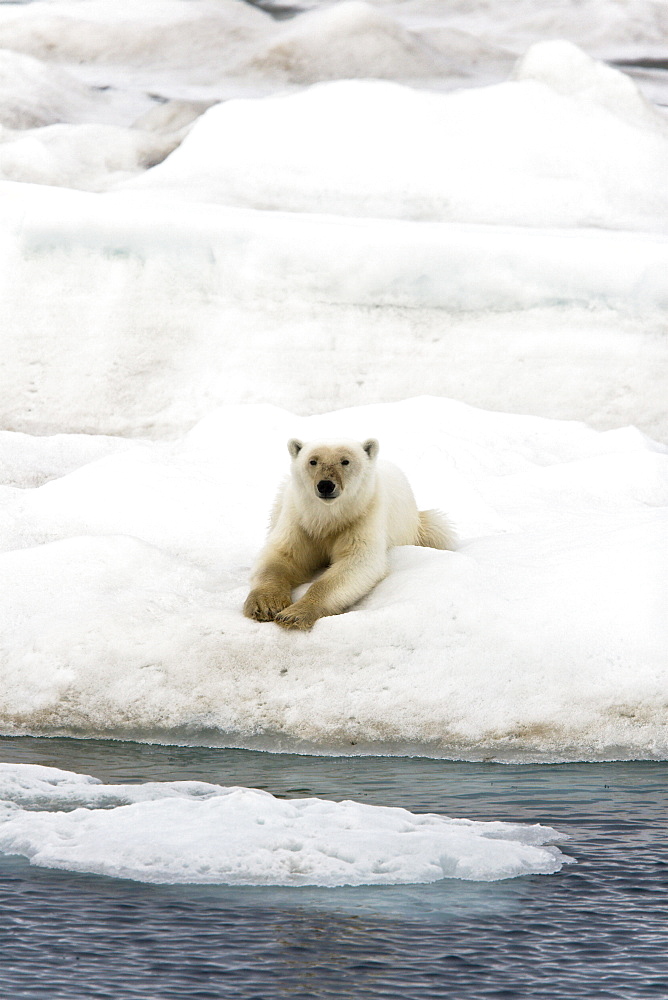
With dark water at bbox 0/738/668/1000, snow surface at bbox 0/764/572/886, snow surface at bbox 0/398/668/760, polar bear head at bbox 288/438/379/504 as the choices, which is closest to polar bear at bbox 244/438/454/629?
polar bear head at bbox 288/438/379/504

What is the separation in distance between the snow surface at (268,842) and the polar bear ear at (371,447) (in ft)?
7.08

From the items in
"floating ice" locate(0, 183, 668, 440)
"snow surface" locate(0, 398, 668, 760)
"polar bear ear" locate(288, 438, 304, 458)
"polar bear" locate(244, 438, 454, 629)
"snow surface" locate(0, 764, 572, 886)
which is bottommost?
"snow surface" locate(0, 764, 572, 886)

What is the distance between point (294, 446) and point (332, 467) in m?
0.37

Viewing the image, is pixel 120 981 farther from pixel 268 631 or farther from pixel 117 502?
pixel 117 502

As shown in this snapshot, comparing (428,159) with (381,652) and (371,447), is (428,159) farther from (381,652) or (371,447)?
(381,652)

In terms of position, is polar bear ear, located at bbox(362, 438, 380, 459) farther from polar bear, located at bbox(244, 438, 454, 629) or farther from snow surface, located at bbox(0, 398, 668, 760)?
snow surface, located at bbox(0, 398, 668, 760)

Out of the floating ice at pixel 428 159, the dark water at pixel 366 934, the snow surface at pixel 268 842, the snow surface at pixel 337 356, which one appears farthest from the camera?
the floating ice at pixel 428 159

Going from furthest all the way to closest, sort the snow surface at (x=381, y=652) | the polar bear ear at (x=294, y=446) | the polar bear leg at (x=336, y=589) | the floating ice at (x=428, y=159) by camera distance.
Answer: the floating ice at (x=428, y=159), the polar bear ear at (x=294, y=446), the polar bear leg at (x=336, y=589), the snow surface at (x=381, y=652)

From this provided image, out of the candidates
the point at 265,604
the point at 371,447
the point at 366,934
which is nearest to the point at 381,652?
the point at 265,604

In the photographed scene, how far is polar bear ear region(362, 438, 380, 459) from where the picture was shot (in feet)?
20.3

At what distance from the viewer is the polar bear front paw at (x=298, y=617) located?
5.72 metres

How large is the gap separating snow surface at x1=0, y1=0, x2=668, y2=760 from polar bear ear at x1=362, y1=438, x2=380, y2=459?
1.99 feet

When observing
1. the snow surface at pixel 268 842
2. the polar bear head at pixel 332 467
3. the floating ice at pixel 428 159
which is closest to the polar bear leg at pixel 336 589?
the polar bear head at pixel 332 467

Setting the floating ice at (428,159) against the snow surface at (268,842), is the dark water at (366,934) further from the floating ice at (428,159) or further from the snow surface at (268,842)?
the floating ice at (428,159)
